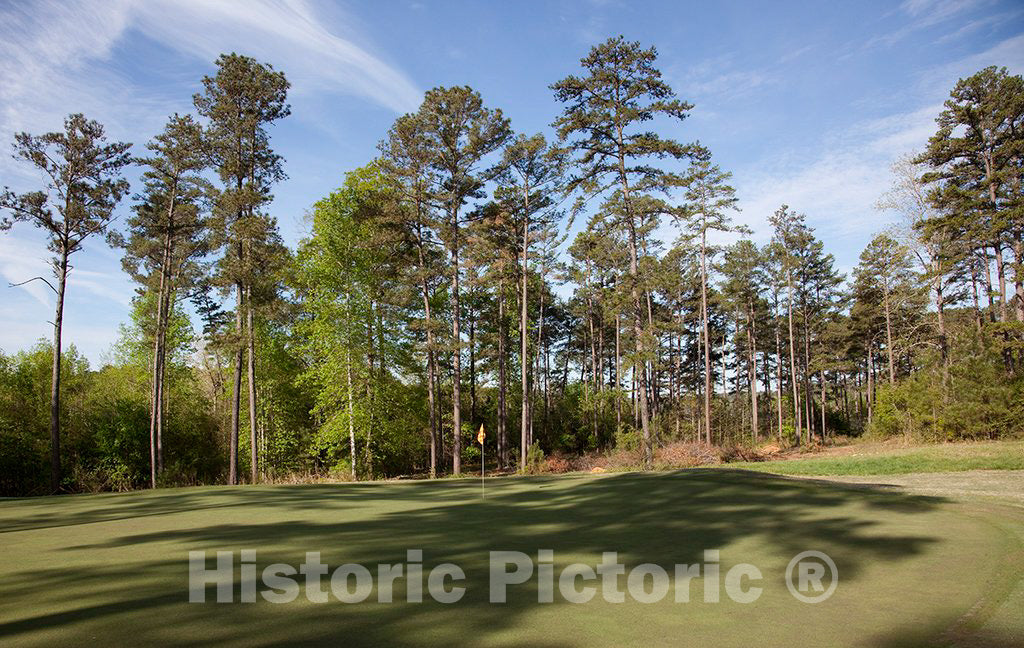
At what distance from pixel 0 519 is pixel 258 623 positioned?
8.84 m

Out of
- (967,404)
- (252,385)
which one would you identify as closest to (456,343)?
(252,385)

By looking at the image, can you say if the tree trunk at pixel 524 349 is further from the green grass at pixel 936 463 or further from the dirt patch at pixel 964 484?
the dirt patch at pixel 964 484

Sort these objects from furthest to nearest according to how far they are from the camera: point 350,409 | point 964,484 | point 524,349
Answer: point 524,349 < point 350,409 < point 964,484

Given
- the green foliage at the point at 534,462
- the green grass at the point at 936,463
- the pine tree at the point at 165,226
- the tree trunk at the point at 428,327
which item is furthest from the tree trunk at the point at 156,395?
the green grass at the point at 936,463

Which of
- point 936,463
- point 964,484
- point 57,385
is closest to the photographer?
point 964,484

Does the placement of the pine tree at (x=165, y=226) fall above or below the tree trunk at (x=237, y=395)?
above

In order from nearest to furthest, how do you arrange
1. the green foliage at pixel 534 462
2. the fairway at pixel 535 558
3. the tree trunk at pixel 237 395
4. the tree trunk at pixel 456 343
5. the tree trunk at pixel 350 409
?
1. the fairway at pixel 535 558
2. the tree trunk at pixel 237 395
3. the green foliage at pixel 534 462
4. the tree trunk at pixel 456 343
5. the tree trunk at pixel 350 409

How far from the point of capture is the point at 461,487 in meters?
14.7

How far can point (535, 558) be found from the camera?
20.2 feet

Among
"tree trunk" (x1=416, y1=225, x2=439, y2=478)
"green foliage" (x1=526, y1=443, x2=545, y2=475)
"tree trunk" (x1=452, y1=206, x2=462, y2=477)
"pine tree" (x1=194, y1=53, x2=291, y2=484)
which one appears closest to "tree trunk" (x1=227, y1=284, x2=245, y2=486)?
"pine tree" (x1=194, y1=53, x2=291, y2=484)

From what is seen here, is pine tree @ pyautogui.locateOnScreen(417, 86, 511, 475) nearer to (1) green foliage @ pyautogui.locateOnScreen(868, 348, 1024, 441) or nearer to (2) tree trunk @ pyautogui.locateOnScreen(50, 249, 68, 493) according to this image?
(2) tree trunk @ pyautogui.locateOnScreen(50, 249, 68, 493)

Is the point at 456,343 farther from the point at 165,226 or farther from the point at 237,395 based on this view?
the point at 165,226

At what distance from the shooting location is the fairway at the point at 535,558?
13.0ft

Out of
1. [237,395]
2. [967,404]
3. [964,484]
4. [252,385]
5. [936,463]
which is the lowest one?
[936,463]
